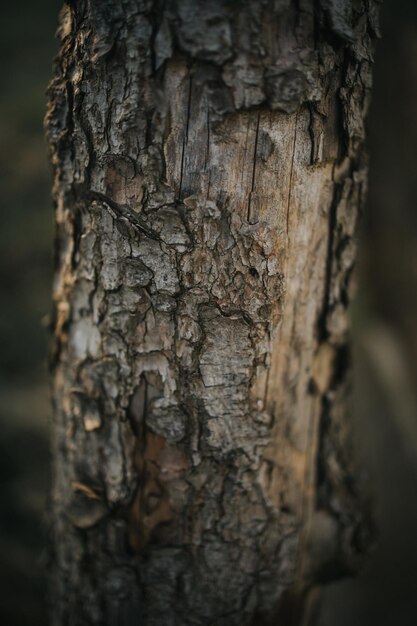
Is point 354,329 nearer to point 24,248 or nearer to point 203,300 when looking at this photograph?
point 203,300

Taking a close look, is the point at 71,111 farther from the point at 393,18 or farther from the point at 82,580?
the point at 393,18

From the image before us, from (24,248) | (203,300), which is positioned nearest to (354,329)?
(203,300)

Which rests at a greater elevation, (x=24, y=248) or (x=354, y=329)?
(x=24, y=248)

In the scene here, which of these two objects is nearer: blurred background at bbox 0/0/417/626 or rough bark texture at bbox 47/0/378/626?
rough bark texture at bbox 47/0/378/626

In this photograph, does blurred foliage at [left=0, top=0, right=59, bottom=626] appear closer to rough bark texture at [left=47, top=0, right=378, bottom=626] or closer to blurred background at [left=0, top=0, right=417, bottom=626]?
blurred background at [left=0, top=0, right=417, bottom=626]

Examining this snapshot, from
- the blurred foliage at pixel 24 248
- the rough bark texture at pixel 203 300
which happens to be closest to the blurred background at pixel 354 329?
the blurred foliage at pixel 24 248

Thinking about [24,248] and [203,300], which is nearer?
[203,300]

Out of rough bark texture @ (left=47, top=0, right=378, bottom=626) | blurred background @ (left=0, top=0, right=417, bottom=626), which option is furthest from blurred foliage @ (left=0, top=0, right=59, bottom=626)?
rough bark texture @ (left=47, top=0, right=378, bottom=626)
